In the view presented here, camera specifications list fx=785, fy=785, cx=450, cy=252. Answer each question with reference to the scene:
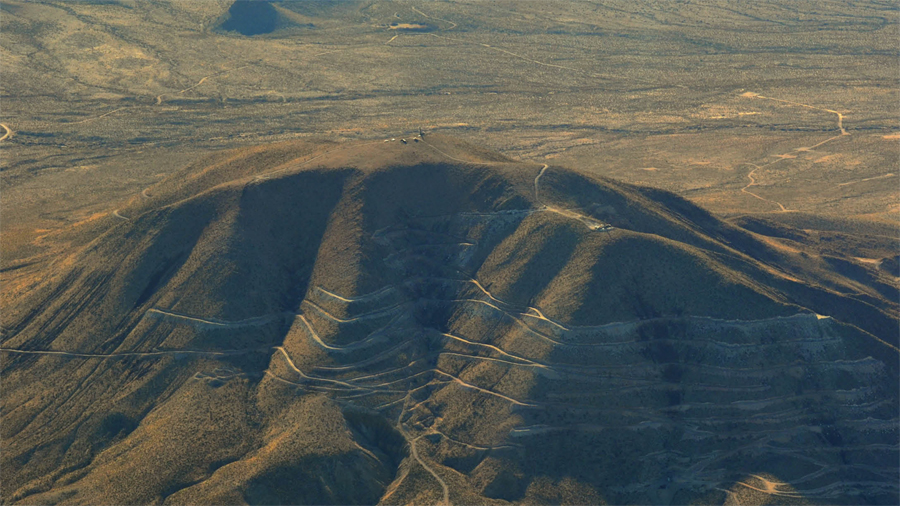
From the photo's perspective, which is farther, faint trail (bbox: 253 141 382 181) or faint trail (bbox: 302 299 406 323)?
faint trail (bbox: 253 141 382 181)

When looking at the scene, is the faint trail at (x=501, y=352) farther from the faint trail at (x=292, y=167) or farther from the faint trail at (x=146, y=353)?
the faint trail at (x=292, y=167)

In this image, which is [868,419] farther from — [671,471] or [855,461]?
[671,471]

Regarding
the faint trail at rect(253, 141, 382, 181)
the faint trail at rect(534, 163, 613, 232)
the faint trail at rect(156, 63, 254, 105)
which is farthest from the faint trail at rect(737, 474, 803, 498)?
the faint trail at rect(156, 63, 254, 105)

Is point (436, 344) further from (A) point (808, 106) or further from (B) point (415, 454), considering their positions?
(A) point (808, 106)

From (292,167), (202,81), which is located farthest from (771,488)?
(202,81)

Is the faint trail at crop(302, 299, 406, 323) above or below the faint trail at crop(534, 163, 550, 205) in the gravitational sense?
below

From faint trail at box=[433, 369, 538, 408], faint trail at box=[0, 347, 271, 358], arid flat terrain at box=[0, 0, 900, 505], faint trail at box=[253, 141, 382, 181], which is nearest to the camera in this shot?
arid flat terrain at box=[0, 0, 900, 505]

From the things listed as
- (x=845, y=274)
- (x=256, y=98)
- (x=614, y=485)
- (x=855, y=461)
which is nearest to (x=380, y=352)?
(x=614, y=485)

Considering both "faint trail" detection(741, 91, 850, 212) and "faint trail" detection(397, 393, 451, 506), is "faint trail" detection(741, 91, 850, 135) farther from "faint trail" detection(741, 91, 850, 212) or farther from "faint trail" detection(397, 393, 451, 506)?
"faint trail" detection(397, 393, 451, 506)

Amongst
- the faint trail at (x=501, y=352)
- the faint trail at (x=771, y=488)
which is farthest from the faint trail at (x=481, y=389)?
the faint trail at (x=771, y=488)

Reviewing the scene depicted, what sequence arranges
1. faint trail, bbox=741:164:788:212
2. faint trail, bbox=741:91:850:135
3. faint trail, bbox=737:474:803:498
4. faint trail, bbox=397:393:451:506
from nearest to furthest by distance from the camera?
1. faint trail, bbox=397:393:451:506
2. faint trail, bbox=737:474:803:498
3. faint trail, bbox=741:164:788:212
4. faint trail, bbox=741:91:850:135
